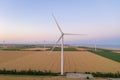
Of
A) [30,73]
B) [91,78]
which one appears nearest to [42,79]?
[30,73]

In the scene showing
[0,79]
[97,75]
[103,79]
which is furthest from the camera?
[97,75]

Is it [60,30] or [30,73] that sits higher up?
[60,30]

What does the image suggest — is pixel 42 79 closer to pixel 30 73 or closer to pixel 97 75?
pixel 30 73

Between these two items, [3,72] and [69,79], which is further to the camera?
[3,72]

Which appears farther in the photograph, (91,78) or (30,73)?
(30,73)

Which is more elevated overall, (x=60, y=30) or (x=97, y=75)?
(x=60, y=30)

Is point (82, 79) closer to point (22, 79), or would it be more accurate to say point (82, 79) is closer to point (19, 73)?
point (22, 79)

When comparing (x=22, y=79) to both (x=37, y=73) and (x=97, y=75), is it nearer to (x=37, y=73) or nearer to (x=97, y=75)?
(x=37, y=73)

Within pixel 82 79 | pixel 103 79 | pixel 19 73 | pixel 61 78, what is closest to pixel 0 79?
pixel 19 73

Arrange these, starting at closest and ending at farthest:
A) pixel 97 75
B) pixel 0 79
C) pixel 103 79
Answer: pixel 0 79 → pixel 103 79 → pixel 97 75
